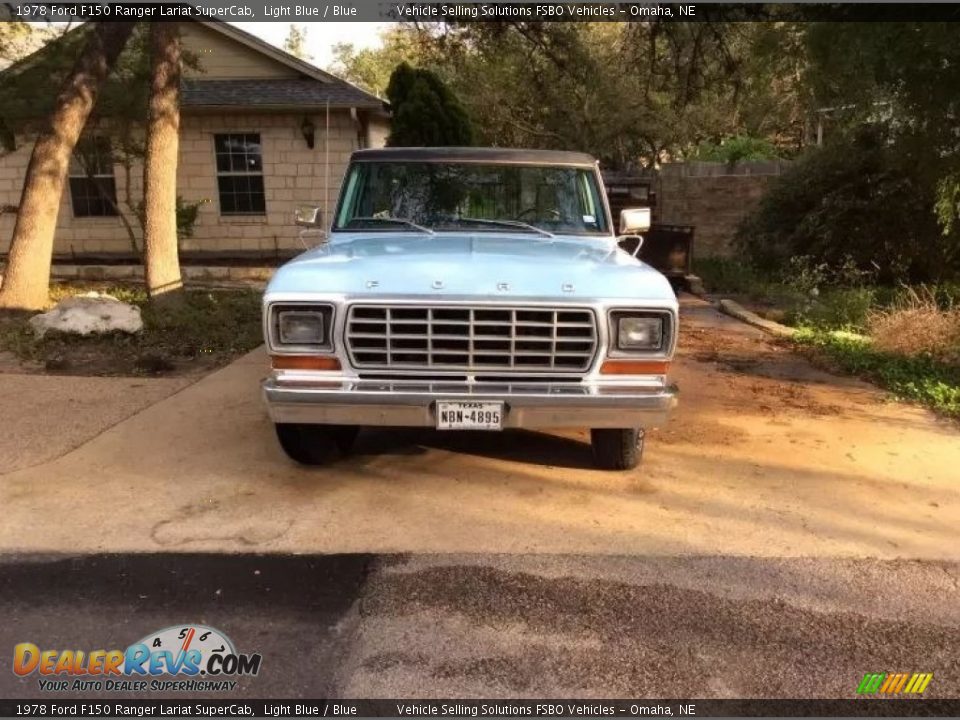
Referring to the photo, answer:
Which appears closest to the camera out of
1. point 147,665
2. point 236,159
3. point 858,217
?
point 147,665

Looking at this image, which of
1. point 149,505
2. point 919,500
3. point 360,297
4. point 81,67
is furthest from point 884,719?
point 81,67

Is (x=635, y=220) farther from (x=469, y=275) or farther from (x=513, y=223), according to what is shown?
(x=469, y=275)

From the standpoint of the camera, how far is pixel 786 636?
3053 millimetres

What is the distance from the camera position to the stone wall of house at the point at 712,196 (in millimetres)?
16047

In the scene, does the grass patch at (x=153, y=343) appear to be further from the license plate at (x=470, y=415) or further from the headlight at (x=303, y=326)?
the license plate at (x=470, y=415)

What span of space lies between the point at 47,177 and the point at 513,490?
7.64m

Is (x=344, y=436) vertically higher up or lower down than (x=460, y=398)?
lower down

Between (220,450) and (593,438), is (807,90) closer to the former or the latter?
(593,438)

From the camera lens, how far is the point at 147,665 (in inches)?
114

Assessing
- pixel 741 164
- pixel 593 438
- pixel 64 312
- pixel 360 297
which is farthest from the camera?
pixel 741 164

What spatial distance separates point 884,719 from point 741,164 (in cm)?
Result: 1514

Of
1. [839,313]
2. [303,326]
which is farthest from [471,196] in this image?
[839,313]

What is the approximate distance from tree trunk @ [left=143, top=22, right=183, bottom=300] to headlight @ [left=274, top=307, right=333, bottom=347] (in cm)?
630

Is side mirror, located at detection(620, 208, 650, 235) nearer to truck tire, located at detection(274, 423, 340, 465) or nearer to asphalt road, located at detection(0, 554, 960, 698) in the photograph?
truck tire, located at detection(274, 423, 340, 465)
